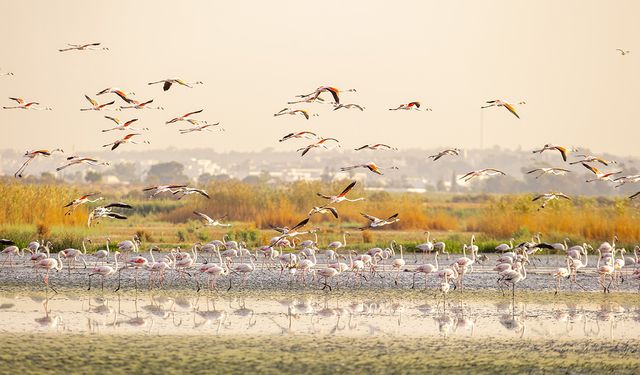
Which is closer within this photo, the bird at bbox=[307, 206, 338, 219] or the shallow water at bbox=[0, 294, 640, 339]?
the shallow water at bbox=[0, 294, 640, 339]

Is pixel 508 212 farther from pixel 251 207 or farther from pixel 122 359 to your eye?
pixel 122 359

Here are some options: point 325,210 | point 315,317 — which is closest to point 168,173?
point 325,210

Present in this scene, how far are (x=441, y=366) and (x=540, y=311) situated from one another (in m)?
5.67

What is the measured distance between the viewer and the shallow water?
17.1 m

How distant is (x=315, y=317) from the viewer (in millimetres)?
18516

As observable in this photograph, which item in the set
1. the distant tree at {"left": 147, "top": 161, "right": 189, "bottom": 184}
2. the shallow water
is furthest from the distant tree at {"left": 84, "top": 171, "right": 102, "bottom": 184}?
the shallow water

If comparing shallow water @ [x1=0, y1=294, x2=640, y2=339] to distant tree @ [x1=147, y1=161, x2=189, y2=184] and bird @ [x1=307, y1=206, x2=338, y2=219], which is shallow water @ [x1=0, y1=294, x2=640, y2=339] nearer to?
bird @ [x1=307, y1=206, x2=338, y2=219]

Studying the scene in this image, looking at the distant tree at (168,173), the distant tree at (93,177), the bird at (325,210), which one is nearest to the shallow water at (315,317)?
the bird at (325,210)

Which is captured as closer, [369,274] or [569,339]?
[569,339]

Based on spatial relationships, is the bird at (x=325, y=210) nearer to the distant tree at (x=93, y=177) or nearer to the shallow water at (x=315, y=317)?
the shallow water at (x=315, y=317)

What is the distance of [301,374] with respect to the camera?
13.9 meters

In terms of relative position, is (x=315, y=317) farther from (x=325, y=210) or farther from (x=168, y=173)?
(x=168, y=173)

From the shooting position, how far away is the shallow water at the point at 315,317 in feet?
56.0

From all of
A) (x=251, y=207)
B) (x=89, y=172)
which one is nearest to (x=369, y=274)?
(x=251, y=207)
